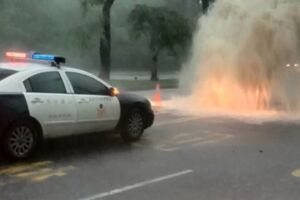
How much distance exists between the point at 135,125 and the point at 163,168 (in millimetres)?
2200

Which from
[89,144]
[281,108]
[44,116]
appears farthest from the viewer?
[281,108]

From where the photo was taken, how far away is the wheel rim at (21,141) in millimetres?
7489

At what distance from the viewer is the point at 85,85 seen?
8.77 m

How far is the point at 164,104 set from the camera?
16375 millimetres

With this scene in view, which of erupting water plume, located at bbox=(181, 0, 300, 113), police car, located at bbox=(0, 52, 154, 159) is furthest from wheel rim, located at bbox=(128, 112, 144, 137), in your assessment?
erupting water plume, located at bbox=(181, 0, 300, 113)

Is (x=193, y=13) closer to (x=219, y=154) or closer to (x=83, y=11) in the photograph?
(x=83, y=11)

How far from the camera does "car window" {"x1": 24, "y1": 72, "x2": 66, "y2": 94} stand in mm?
7885

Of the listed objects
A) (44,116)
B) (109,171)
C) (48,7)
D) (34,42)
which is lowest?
(109,171)

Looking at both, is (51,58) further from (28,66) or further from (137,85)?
(137,85)

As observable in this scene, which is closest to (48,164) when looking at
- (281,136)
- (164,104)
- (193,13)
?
(281,136)

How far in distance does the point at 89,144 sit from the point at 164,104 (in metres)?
7.37

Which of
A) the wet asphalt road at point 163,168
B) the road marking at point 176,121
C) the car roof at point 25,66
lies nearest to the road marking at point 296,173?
the wet asphalt road at point 163,168

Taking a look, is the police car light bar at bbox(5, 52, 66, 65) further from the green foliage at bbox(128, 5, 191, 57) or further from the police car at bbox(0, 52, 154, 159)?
the green foliage at bbox(128, 5, 191, 57)

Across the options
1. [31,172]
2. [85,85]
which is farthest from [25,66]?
[31,172]
